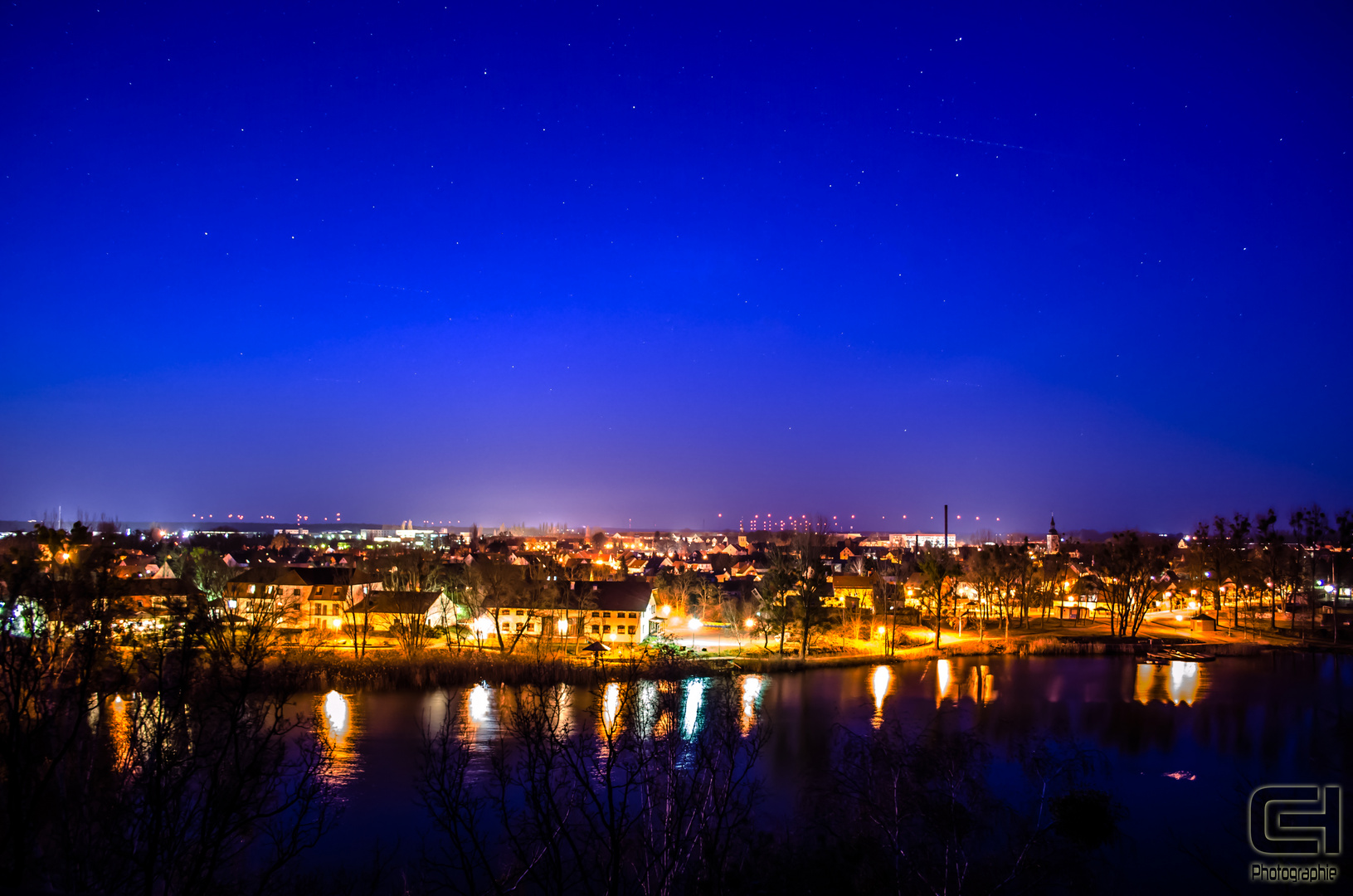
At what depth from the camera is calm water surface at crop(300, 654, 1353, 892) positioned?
853cm

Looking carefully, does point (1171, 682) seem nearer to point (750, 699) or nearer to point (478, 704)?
A: point (750, 699)

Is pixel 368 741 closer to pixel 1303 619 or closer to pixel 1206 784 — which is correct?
pixel 1206 784

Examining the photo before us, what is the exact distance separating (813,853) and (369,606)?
50.3ft

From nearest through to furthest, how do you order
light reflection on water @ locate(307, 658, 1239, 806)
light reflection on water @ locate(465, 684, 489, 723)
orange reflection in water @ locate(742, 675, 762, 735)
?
1. light reflection on water @ locate(307, 658, 1239, 806)
2. orange reflection in water @ locate(742, 675, 762, 735)
3. light reflection on water @ locate(465, 684, 489, 723)

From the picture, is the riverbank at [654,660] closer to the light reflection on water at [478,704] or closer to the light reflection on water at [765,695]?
the light reflection on water at [765,695]

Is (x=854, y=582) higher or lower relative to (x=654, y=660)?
higher

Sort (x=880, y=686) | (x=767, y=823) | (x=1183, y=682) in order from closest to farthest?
Result: (x=767, y=823) < (x=880, y=686) < (x=1183, y=682)

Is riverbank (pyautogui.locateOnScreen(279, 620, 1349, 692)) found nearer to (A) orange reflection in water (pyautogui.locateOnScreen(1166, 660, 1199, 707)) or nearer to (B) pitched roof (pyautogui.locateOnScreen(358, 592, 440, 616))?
(A) orange reflection in water (pyautogui.locateOnScreen(1166, 660, 1199, 707))

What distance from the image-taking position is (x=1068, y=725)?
13.0 m

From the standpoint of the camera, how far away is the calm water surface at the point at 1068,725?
8531mm

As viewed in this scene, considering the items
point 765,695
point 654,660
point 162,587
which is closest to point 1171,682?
point 765,695

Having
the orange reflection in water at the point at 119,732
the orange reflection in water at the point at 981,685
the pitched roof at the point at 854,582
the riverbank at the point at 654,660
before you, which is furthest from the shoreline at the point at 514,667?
the pitched roof at the point at 854,582

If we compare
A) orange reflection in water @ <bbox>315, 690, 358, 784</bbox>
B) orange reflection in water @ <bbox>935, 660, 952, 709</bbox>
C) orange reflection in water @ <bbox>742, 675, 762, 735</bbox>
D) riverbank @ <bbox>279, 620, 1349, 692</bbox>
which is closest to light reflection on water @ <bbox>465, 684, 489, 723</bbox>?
riverbank @ <bbox>279, 620, 1349, 692</bbox>

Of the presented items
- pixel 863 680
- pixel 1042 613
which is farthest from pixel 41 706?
pixel 1042 613
